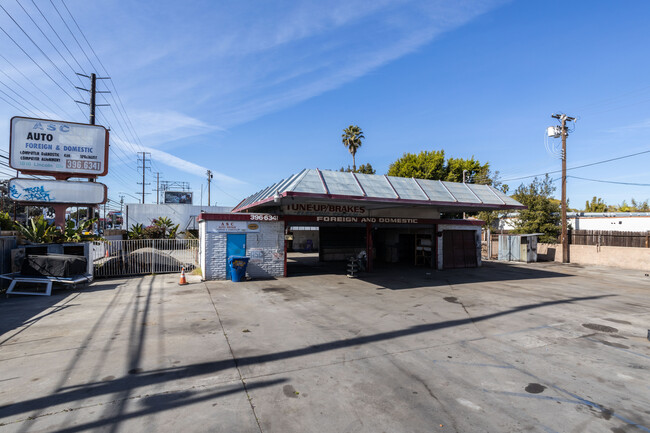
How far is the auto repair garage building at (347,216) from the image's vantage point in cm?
1377

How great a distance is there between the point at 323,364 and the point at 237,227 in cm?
1152

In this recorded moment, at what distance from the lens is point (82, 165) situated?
60.1 feet

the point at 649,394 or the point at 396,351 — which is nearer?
the point at 649,394

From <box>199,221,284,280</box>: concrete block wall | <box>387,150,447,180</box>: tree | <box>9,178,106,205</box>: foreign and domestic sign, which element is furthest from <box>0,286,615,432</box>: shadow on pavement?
<box>387,150,447,180</box>: tree

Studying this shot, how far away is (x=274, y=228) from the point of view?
17.4 meters

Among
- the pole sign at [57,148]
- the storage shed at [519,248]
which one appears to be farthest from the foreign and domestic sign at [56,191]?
the storage shed at [519,248]

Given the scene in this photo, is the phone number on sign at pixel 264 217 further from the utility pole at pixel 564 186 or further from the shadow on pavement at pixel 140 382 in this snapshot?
the utility pole at pixel 564 186

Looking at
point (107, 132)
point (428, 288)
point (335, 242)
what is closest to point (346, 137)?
point (335, 242)

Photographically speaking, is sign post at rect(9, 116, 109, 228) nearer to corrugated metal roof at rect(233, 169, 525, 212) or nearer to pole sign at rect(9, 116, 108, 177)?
pole sign at rect(9, 116, 108, 177)

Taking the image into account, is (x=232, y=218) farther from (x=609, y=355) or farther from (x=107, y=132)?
(x=609, y=355)

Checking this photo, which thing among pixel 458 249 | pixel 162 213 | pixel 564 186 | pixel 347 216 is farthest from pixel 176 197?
pixel 564 186

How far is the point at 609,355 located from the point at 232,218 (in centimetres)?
1472

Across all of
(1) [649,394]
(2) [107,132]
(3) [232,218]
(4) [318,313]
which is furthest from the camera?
(2) [107,132]

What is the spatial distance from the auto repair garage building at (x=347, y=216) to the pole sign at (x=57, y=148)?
813cm
